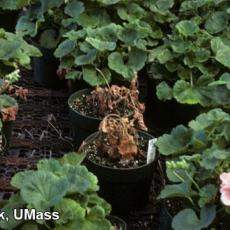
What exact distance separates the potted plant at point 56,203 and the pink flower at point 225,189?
1.07ft

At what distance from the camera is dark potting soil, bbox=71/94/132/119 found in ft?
7.77

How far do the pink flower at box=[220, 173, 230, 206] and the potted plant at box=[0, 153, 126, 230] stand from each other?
326 millimetres

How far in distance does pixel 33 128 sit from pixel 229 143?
1060 millimetres

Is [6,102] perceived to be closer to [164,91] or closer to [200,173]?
[164,91]

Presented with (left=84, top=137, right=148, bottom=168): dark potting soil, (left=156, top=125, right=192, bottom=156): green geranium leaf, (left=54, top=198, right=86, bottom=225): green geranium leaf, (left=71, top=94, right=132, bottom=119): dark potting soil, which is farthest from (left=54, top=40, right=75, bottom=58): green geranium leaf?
(left=54, top=198, right=86, bottom=225): green geranium leaf

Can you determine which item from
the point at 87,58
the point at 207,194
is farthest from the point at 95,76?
the point at 207,194

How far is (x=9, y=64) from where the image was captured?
2432mm

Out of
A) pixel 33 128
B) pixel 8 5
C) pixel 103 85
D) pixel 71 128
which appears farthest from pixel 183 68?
pixel 8 5

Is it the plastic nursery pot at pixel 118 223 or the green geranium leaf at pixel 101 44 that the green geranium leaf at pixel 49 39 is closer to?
the green geranium leaf at pixel 101 44

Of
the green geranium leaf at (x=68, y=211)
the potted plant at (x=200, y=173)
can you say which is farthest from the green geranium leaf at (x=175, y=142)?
the green geranium leaf at (x=68, y=211)

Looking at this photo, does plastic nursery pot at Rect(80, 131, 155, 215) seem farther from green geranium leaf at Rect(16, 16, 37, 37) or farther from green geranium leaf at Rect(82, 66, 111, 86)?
green geranium leaf at Rect(16, 16, 37, 37)

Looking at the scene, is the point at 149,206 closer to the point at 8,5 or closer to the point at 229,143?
the point at 229,143

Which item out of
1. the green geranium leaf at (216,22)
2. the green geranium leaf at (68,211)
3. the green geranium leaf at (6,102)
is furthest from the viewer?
the green geranium leaf at (216,22)

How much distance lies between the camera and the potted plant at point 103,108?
234 centimetres
